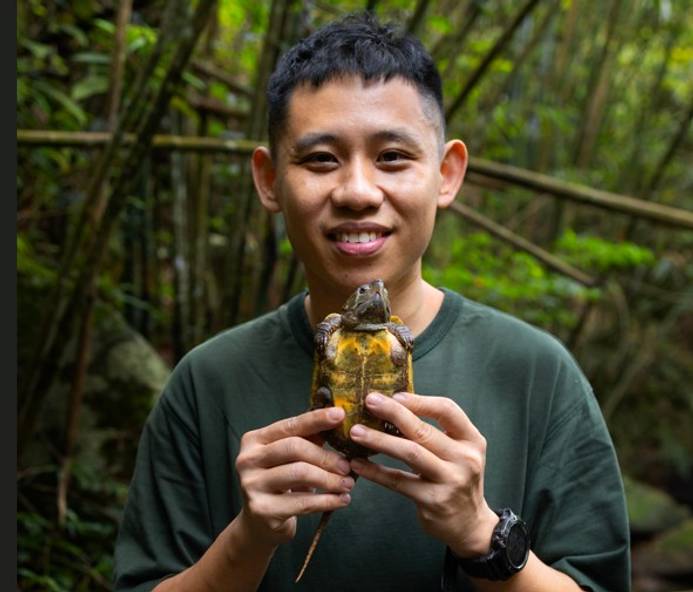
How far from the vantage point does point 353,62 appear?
2176 millimetres

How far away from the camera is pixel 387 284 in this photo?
2.16m

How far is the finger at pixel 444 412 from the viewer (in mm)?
1768

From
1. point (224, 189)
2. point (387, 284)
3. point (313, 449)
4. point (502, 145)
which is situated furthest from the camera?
point (502, 145)

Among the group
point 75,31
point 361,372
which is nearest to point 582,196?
point 361,372

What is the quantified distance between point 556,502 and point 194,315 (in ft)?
12.8

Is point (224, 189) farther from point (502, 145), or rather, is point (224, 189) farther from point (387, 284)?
point (387, 284)

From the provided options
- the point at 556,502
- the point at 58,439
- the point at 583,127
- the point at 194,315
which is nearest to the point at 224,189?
the point at 194,315

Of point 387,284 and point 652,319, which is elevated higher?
point 387,284

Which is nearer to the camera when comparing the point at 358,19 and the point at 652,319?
the point at 358,19

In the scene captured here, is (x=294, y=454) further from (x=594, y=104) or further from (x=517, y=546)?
(x=594, y=104)

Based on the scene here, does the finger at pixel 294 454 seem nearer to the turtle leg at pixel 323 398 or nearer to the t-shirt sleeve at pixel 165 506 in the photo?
the turtle leg at pixel 323 398

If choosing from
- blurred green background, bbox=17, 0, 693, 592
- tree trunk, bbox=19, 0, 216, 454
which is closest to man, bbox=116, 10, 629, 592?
tree trunk, bbox=19, 0, 216, 454

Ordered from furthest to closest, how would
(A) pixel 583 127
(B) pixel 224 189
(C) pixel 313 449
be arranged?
(A) pixel 583 127 < (B) pixel 224 189 < (C) pixel 313 449

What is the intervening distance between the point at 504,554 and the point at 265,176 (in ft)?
3.63
